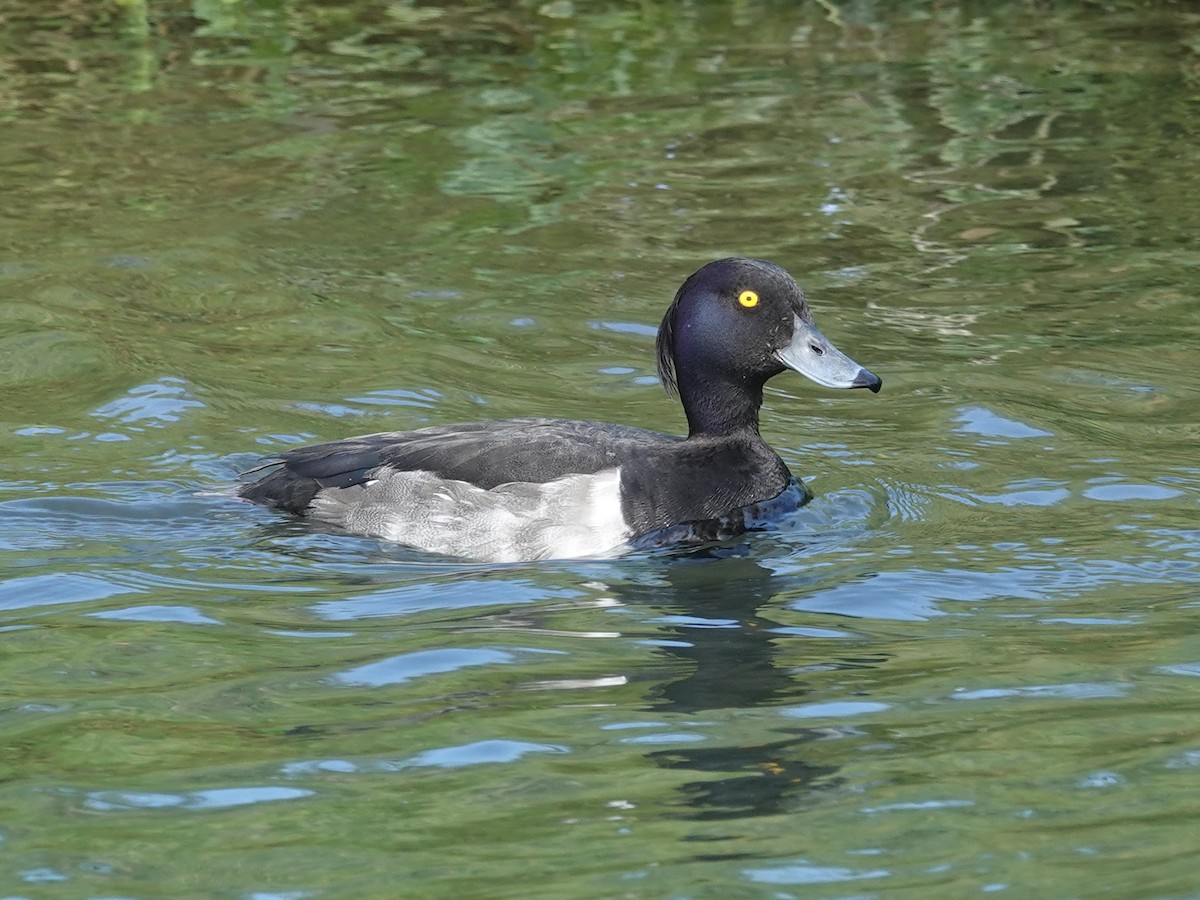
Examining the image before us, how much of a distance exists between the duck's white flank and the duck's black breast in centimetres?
4

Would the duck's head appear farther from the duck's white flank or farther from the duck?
the duck's white flank

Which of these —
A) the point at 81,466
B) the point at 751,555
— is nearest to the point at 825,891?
the point at 751,555

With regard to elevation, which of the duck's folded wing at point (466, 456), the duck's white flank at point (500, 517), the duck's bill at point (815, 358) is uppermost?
the duck's bill at point (815, 358)

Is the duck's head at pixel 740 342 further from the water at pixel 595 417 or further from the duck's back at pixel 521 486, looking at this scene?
the water at pixel 595 417

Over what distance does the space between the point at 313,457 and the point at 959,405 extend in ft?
10.6

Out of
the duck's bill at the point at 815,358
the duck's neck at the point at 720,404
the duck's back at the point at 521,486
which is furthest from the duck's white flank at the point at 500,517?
the duck's bill at the point at 815,358

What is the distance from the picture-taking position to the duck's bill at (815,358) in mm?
7945

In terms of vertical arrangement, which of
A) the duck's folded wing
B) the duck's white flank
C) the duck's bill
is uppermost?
the duck's bill

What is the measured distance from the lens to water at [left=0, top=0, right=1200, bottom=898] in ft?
15.7

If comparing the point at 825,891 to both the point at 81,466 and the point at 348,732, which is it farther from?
the point at 81,466

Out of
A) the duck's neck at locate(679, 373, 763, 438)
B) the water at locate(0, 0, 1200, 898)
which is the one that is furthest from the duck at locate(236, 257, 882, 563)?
the water at locate(0, 0, 1200, 898)

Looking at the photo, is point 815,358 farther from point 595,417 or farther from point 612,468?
point 595,417

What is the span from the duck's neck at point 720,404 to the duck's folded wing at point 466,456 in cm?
19

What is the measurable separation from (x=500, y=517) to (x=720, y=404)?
1.21m
